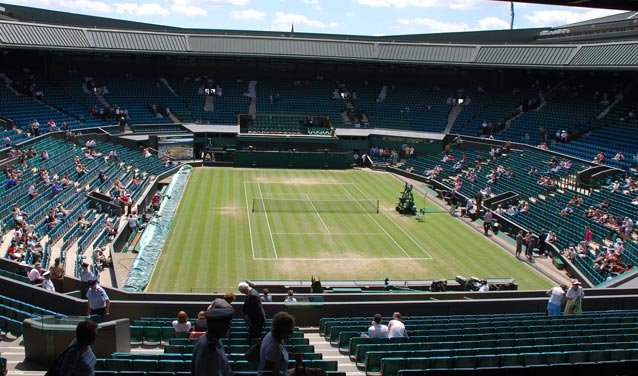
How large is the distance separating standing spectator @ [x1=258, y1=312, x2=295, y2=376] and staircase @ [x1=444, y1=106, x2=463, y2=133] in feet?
157

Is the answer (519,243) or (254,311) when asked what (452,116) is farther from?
(254,311)

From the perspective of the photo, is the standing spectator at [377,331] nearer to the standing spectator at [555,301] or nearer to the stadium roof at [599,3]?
the standing spectator at [555,301]

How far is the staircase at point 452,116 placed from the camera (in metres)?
53.0

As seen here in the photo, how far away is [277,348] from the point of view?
20.4ft

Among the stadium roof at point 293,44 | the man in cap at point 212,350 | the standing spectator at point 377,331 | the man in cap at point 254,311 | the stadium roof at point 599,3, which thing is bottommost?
the standing spectator at point 377,331

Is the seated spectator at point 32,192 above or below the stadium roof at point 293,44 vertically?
below

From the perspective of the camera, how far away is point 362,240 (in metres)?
29.4

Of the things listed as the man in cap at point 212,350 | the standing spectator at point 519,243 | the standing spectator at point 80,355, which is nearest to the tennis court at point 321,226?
the standing spectator at point 519,243

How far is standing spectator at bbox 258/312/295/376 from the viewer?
243 inches

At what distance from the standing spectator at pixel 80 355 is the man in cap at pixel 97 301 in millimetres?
7097

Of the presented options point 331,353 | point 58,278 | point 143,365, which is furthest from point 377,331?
point 58,278

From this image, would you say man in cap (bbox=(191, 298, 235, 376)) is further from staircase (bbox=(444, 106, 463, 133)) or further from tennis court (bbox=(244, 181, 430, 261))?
staircase (bbox=(444, 106, 463, 133))

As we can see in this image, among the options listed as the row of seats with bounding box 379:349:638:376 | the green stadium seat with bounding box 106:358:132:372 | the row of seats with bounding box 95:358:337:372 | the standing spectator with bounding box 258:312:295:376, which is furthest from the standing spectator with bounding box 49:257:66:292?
the standing spectator with bounding box 258:312:295:376

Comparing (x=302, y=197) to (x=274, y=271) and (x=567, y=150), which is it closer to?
(x=274, y=271)
